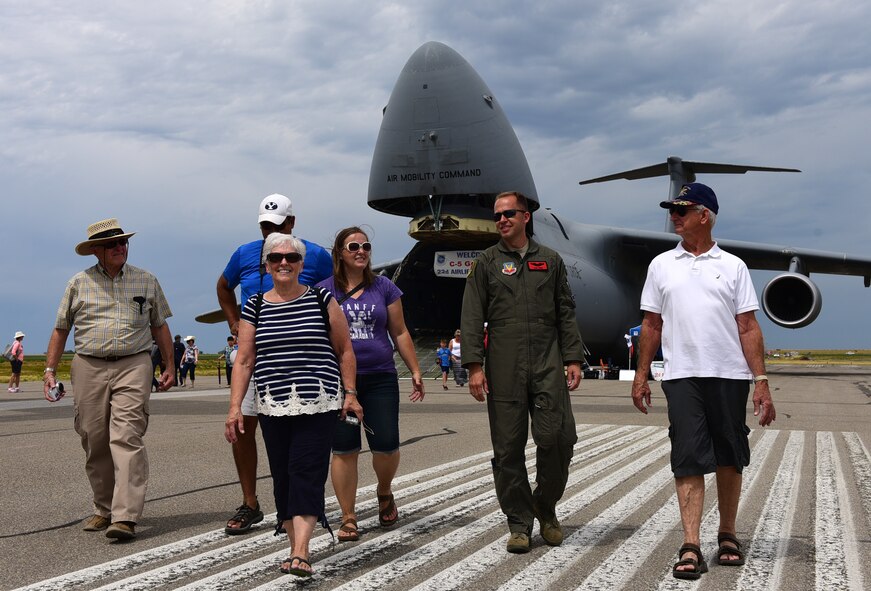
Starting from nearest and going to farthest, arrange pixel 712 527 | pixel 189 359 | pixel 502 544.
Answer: pixel 502 544 < pixel 712 527 < pixel 189 359

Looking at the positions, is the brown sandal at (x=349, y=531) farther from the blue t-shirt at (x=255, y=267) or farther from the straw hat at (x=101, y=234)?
the straw hat at (x=101, y=234)

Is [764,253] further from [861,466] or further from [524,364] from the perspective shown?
[524,364]

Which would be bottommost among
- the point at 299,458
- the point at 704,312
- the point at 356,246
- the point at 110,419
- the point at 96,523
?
the point at 96,523

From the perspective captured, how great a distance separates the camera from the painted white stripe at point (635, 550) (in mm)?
3803

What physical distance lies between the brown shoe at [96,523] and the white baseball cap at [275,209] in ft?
6.47

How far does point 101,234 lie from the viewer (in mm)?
5426

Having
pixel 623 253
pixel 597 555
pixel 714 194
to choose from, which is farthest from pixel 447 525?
pixel 623 253

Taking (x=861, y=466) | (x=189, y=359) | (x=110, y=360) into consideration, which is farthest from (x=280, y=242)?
(x=189, y=359)

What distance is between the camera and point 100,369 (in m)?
5.29

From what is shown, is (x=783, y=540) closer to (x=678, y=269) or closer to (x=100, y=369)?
(x=678, y=269)

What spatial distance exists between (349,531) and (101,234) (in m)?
2.40

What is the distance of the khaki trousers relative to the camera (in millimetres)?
5129

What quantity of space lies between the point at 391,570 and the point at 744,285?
85.2 inches

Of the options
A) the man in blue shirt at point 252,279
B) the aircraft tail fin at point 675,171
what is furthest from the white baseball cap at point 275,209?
the aircraft tail fin at point 675,171
